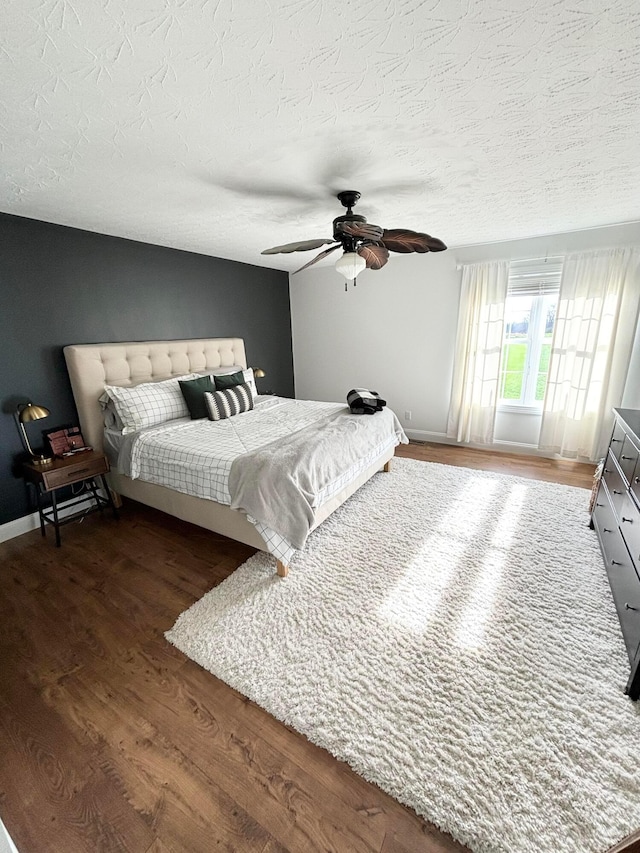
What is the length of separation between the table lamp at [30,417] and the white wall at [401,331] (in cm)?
353

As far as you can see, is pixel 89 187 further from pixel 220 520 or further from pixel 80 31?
pixel 220 520

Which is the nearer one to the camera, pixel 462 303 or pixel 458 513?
pixel 458 513

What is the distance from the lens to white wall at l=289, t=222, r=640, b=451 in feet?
12.7

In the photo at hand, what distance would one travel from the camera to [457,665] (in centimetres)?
156

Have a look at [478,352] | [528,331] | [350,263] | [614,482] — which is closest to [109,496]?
[350,263]

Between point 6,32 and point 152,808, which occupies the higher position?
point 6,32

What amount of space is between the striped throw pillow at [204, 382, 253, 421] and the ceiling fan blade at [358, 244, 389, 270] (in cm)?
172

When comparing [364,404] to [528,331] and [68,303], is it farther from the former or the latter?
[68,303]

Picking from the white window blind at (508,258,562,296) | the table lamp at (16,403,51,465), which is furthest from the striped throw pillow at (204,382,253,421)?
the white window blind at (508,258,562,296)

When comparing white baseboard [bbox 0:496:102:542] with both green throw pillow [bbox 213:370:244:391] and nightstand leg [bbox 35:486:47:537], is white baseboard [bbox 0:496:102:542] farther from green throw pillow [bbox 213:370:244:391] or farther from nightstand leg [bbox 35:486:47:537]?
green throw pillow [bbox 213:370:244:391]

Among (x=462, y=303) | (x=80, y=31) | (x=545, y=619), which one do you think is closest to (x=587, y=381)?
(x=462, y=303)

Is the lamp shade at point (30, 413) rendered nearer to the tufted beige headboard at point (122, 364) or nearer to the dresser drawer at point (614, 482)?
the tufted beige headboard at point (122, 364)

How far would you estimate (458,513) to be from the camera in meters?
2.79

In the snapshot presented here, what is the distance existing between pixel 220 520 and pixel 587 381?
12.6 feet
